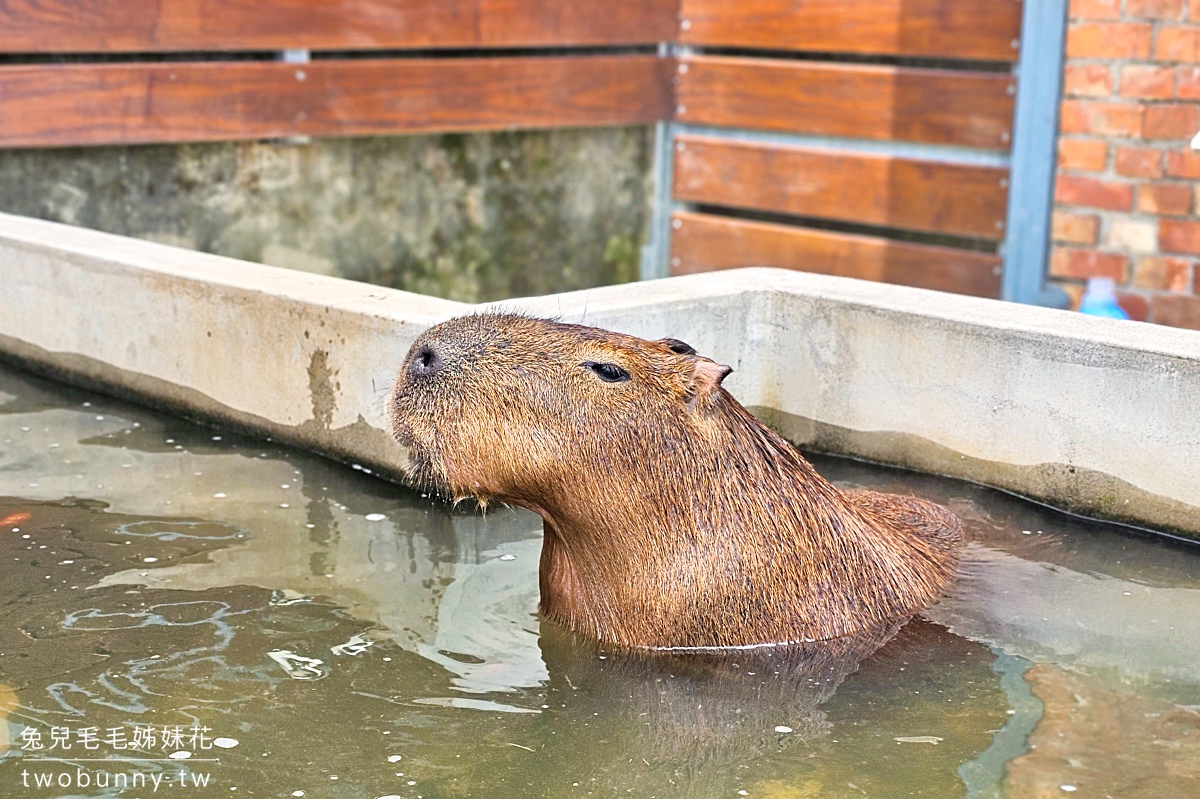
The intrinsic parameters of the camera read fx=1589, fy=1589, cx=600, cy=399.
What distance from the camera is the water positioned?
297 cm

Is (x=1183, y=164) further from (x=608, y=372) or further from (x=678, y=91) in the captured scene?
(x=608, y=372)

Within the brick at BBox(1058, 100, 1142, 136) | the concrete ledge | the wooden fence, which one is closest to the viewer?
the concrete ledge

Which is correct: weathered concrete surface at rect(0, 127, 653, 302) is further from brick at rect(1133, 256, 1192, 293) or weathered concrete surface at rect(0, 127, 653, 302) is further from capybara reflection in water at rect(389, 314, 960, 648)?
capybara reflection in water at rect(389, 314, 960, 648)

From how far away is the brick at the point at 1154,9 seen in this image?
6.16 m

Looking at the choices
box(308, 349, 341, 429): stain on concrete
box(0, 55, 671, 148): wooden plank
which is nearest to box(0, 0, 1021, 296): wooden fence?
box(0, 55, 671, 148): wooden plank

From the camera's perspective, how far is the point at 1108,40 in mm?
6387

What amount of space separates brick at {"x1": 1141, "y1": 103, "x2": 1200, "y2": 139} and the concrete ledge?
1885mm

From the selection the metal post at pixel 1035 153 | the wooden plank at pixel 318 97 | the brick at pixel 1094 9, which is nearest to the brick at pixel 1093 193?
the metal post at pixel 1035 153

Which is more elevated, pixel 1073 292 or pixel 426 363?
pixel 426 363

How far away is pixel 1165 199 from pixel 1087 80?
592 mm

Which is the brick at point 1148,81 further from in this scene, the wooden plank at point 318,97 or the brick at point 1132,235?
the wooden plank at point 318,97

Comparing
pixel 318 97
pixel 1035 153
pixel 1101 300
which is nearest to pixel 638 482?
pixel 1101 300

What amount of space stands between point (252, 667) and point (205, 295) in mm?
1932

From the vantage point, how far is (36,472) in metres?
4.63
